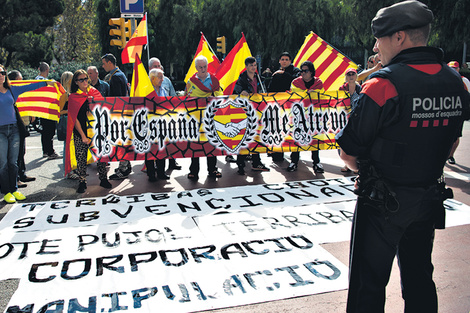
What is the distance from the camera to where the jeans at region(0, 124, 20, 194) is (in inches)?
237

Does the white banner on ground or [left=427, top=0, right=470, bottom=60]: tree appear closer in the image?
the white banner on ground

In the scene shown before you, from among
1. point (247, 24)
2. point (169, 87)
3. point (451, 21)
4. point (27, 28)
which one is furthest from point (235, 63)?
point (27, 28)

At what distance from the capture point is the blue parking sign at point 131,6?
11461 mm

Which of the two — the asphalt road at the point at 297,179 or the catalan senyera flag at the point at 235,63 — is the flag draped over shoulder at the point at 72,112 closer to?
the asphalt road at the point at 297,179

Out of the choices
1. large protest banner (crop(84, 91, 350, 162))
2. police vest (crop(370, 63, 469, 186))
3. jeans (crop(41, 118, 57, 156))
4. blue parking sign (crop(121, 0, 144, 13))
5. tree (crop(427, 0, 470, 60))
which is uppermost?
tree (crop(427, 0, 470, 60))

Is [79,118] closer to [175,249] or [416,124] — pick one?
[175,249]

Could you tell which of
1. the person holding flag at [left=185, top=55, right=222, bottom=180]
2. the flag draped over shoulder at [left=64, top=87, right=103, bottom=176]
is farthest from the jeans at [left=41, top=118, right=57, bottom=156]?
the person holding flag at [left=185, top=55, right=222, bottom=180]

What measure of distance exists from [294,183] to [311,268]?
314 cm

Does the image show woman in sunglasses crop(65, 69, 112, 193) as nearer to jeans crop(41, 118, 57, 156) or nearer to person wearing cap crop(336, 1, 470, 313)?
jeans crop(41, 118, 57, 156)

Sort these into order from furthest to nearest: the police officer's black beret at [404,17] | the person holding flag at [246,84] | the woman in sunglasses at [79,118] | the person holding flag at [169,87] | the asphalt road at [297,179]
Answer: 1. the person holding flag at [169,87]
2. the person holding flag at [246,84]
3. the woman in sunglasses at [79,118]
4. the asphalt road at [297,179]
5. the police officer's black beret at [404,17]

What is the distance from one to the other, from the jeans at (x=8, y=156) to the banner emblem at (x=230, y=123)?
2.93 meters

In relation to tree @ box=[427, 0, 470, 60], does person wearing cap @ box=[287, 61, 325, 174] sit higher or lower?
lower

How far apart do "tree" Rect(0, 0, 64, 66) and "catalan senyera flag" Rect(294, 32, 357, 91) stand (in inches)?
1249

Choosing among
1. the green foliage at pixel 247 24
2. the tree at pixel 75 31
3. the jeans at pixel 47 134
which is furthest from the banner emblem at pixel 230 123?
the tree at pixel 75 31
